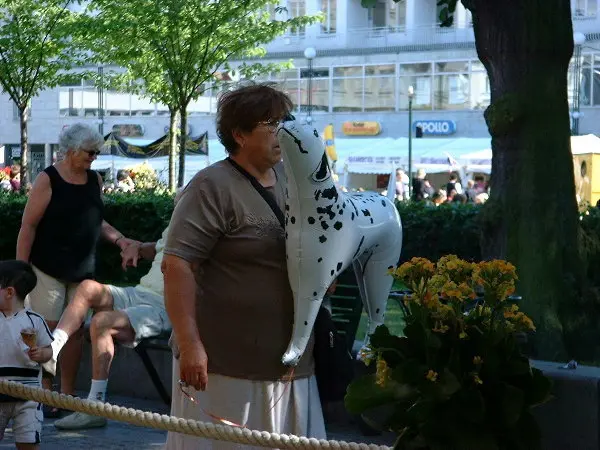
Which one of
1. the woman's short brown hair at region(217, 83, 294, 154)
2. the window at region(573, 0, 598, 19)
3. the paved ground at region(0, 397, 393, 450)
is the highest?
the window at region(573, 0, 598, 19)

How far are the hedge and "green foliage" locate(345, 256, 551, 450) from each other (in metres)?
7.23

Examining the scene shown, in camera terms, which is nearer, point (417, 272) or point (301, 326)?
point (417, 272)

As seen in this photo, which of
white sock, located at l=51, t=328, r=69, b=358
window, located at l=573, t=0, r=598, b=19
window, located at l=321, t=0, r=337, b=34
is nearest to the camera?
white sock, located at l=51, t=328, r=69, b=358

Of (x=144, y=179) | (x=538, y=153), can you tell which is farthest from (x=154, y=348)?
(x=144, y=179)

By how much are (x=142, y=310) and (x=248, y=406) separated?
3701 millimetres

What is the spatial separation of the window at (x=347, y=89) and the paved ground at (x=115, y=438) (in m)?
45.7

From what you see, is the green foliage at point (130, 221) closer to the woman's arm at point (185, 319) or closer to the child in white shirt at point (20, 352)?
the child in white shirt at point (20, 352)

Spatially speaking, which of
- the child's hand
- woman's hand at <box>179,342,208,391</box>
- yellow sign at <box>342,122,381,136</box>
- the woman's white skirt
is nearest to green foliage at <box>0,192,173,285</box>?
the child's hand

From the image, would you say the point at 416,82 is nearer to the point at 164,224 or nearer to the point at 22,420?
the point at 164,224

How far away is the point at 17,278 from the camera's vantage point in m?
6.06

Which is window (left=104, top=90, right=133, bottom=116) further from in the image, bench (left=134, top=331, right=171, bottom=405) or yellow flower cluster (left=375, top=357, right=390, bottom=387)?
yellow flower cluster (left=375, top=357, right=390, bottom=387)

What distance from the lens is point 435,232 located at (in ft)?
47.3

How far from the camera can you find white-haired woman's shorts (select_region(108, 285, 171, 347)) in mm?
7598

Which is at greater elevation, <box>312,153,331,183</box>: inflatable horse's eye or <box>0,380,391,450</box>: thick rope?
<box>312,153,331,183</box>: inflatable horse's eye
